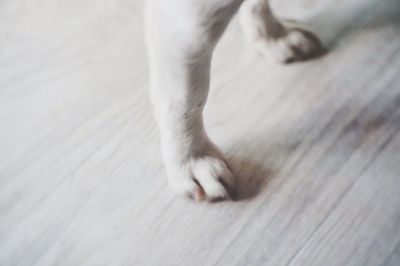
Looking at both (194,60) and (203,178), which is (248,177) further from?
(194,60)

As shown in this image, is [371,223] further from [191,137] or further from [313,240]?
[191,137]

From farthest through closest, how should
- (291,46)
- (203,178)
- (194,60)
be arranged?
1. (291,46)
2. (203,178)
3. (194,60)

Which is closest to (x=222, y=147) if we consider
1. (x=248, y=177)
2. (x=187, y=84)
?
(x=248, y=177)

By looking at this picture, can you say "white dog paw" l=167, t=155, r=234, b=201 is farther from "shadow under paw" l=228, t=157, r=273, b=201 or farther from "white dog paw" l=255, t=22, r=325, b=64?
"white dog paw" l=255, t=22, r=325, b=64

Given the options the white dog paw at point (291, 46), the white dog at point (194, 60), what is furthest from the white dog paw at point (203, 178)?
the white dog paw at point (291, 46)

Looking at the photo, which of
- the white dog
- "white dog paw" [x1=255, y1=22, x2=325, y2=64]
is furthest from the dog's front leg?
"white dog paw" [x1=255, y1=22, x2=325, y2=64]

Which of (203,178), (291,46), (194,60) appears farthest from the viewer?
(291,46)
